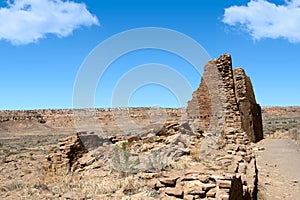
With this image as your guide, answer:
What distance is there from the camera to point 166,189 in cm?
538

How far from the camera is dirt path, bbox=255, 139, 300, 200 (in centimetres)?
884

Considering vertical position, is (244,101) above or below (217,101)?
above

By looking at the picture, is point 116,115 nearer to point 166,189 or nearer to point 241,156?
point 241,156

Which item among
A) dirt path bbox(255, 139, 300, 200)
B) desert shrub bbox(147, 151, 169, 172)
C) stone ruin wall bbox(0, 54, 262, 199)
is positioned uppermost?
stone ruin wall bbox(0, 54, 262, 199)

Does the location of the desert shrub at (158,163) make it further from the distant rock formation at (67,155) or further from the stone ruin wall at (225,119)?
the distant rock formation at (67,155)

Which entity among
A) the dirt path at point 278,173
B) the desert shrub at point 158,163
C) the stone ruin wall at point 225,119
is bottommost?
the dirt path at point 278,173

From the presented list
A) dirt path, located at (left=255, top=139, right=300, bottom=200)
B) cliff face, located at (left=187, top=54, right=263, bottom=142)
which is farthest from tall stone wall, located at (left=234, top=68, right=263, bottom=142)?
dirt path, located at (left=255, top=139, right=300, bottom=200)

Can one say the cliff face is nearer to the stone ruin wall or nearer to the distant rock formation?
the stone ruin wall

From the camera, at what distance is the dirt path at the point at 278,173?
884cm

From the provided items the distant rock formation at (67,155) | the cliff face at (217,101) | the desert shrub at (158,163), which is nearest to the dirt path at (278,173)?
the cliff face at (217,101)

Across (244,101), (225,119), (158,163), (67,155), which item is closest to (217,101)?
(225,119)

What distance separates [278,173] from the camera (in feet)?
36.1

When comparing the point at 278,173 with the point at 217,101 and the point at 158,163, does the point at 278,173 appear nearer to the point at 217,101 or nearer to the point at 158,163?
the point at 217,101

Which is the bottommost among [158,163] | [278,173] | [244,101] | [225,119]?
[278,173]
